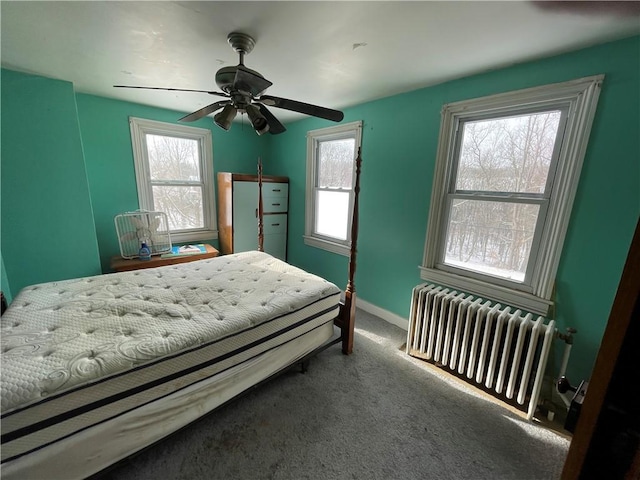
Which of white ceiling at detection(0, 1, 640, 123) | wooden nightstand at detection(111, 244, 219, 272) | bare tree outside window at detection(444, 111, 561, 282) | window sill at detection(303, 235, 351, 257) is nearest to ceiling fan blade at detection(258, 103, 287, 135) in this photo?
white ceiling at detection(0, 1, 640, 123)

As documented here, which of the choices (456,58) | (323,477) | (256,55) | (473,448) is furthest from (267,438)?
(456,58)

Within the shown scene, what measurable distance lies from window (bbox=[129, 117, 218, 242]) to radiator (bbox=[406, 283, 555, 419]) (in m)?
3.03

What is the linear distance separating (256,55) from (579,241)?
2451mm

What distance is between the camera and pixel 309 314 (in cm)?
180

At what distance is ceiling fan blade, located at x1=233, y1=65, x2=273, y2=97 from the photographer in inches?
53.2

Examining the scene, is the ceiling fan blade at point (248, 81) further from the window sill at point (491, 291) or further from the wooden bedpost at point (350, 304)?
the window sill at point (491, 291)

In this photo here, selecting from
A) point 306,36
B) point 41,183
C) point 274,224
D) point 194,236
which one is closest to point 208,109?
point 306,36

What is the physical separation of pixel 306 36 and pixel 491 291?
7.19 ft

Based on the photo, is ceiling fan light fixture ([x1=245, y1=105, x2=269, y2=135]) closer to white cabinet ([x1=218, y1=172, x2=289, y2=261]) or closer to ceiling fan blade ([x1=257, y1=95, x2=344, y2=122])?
ceiling fan blade ([x1=257, y1=95, x2=344, y2=122])

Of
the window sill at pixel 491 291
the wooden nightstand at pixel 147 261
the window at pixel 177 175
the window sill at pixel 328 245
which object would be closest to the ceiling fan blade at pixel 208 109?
the window at pixel 177 175

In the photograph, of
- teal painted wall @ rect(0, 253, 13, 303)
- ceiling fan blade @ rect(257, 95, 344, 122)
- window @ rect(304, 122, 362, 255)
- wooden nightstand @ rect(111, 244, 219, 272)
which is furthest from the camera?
window @ rect(304, 122, 362, 255)

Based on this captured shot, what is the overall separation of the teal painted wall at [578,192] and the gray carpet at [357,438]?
2.30 feet

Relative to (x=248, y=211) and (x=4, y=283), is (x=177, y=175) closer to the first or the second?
(x=248, y=211)

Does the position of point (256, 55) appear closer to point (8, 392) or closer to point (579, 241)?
point (8, 392)
